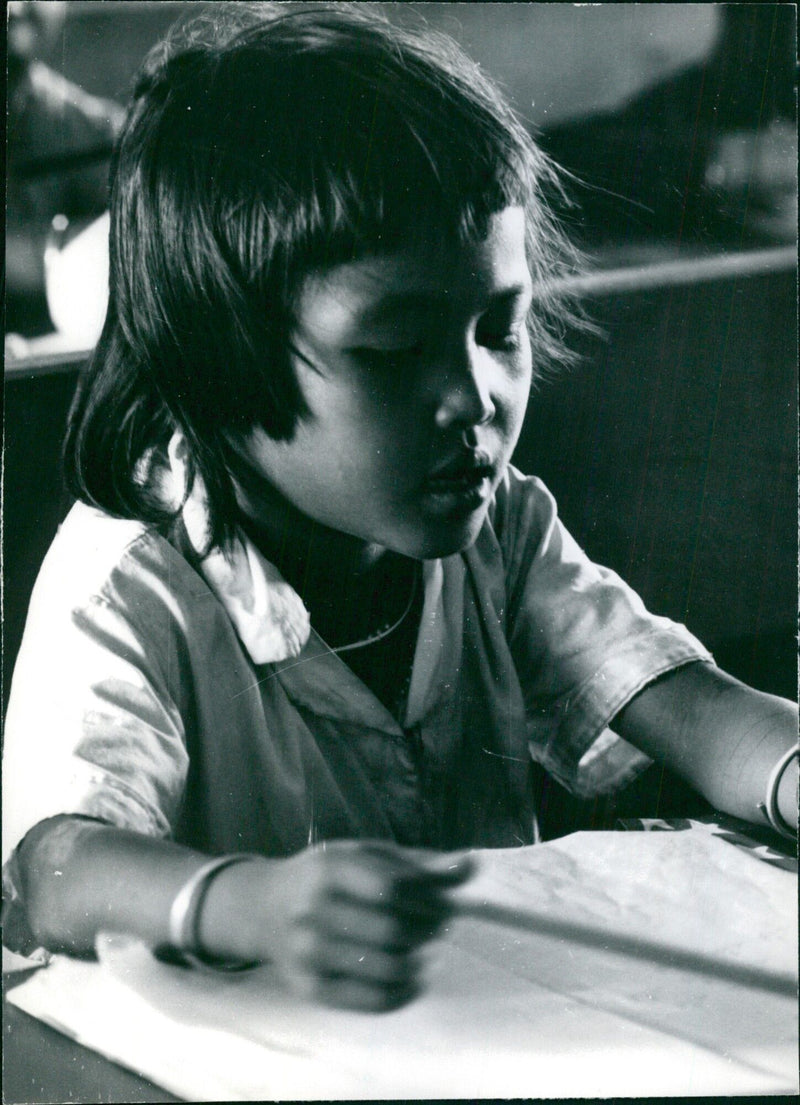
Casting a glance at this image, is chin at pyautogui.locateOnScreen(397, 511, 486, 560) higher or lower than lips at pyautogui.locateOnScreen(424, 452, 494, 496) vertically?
lower

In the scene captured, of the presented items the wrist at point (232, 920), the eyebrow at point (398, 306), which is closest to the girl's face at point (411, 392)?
the eyebrow at point (398, 306)

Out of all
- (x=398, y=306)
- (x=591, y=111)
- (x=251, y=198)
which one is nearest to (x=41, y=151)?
(x=251, y=198)

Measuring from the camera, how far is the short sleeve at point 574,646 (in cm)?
77

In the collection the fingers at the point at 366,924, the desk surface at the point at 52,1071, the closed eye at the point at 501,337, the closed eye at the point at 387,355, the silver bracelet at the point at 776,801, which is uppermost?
the closed eye at the point at 501,337

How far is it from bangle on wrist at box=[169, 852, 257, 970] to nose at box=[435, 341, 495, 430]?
349mm

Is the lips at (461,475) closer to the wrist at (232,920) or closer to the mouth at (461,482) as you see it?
the mouth at (461,482)

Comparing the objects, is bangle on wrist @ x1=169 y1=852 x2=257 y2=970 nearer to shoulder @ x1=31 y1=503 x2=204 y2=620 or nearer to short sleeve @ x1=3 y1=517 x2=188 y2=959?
short sleeve @ x1=3 y1=517 x2=188 y2=959

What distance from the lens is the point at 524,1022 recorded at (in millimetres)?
727

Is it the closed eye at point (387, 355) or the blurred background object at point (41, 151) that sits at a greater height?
the blurred background object at point (41, 151)

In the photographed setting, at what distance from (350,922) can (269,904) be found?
6cm

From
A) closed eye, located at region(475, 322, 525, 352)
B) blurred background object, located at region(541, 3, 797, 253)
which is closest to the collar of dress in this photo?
closed eye, located at region(475, 322, 525, 352)

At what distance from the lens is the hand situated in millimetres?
707

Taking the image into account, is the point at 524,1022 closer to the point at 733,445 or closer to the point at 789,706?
the point at 789,706

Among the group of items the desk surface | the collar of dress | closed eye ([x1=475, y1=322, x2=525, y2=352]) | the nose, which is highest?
closed eye ([x1=475, y1=322, x2=525, y2=352])
